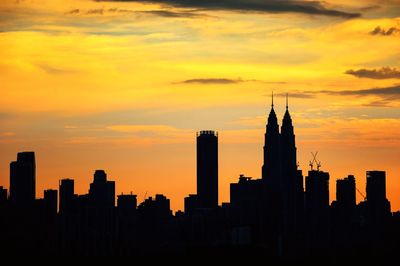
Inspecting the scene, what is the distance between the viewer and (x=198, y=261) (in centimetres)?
19012

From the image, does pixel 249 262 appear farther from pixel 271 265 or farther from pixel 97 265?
pixel 97 265

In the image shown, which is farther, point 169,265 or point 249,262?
point 169,265

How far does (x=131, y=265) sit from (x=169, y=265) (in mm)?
5651

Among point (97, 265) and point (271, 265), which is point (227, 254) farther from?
point (97, 265)

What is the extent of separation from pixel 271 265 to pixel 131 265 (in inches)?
862

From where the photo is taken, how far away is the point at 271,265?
190625mm

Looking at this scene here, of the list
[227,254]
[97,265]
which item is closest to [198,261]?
[227,254]

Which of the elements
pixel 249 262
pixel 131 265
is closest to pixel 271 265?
pixel 249 262

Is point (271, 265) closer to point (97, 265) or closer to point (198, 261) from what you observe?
point (198, 261)

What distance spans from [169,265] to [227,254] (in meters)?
10.6

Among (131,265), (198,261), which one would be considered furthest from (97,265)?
(198,261)

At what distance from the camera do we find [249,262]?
18675cm

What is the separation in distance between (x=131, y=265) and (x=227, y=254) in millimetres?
15378

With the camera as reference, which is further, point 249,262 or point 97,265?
point 97,265
